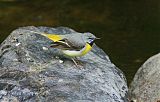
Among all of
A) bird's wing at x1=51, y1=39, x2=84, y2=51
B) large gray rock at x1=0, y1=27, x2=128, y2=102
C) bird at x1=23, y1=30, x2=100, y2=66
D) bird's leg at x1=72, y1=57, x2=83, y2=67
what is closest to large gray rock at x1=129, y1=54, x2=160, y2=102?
large gray rock at x1=0, y1=27, x2=128, y2=102

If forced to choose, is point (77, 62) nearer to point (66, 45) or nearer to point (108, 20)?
point (66, 45)

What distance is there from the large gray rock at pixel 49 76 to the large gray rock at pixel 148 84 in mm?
817

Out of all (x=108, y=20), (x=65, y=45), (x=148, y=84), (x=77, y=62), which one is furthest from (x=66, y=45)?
(x=108, y=20)

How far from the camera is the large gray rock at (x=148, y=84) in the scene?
22.6ft

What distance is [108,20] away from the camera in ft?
47.1

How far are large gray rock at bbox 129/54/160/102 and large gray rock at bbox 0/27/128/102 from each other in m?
0.82

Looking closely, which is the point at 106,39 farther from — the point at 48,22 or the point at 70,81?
the point at 70,81

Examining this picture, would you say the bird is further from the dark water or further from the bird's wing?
the dark water

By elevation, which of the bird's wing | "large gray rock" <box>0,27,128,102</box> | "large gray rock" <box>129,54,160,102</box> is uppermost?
the bird's wing

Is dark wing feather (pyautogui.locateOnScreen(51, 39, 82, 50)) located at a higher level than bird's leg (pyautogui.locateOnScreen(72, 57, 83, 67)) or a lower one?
higher

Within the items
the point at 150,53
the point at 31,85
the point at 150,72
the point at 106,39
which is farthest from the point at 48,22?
the point at 31,85

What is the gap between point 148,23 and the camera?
45.8 ft

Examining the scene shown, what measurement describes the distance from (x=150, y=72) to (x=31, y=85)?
2.69 meters

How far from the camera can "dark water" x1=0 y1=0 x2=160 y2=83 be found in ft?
38.3
